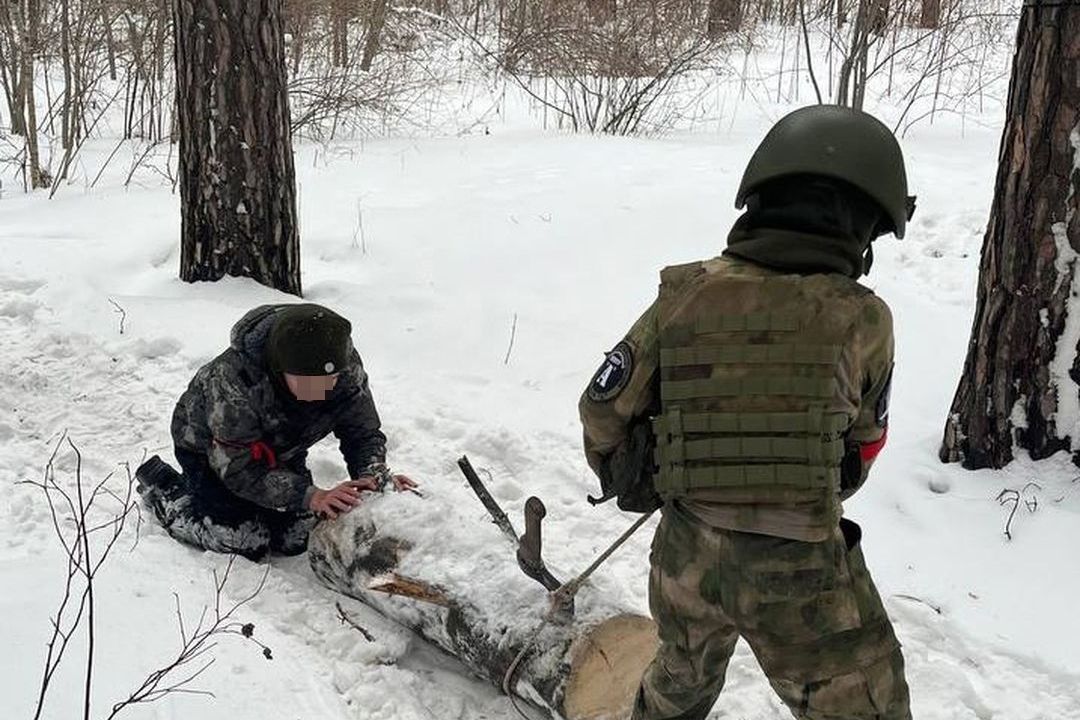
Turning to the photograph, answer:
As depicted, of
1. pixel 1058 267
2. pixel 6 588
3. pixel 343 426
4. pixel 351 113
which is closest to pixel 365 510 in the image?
pixel 343 426

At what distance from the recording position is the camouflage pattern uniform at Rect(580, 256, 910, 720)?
5.55ft

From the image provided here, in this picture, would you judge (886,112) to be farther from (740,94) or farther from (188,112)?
(188,112)

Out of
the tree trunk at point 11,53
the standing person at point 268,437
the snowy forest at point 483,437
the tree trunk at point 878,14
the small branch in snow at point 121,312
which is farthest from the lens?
the tree trunk at point 11,53

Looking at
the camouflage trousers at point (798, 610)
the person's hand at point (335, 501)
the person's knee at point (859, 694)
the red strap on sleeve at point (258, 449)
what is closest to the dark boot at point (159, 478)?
the red strap on sleeve at point (258, 449)

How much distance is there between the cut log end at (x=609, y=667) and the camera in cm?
234

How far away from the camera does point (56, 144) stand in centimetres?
1011

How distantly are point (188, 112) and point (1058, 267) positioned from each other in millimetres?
3912

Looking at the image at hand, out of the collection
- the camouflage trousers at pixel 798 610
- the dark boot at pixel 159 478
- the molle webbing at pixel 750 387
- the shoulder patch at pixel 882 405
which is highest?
the molle webbing at pixel 750 387

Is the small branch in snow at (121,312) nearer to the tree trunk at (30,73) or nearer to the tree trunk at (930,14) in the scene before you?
the tree trunk at (30,73)

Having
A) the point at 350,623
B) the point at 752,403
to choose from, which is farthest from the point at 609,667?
the point at 752,403

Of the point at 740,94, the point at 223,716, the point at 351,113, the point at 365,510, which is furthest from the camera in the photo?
the point at 740,94

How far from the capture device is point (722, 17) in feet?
36.4

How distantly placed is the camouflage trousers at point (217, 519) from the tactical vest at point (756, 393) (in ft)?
6.19

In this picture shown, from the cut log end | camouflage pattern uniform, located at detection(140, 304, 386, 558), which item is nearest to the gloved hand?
camouflage pattern uniform, located at detection(140, 304, 386, 558)
